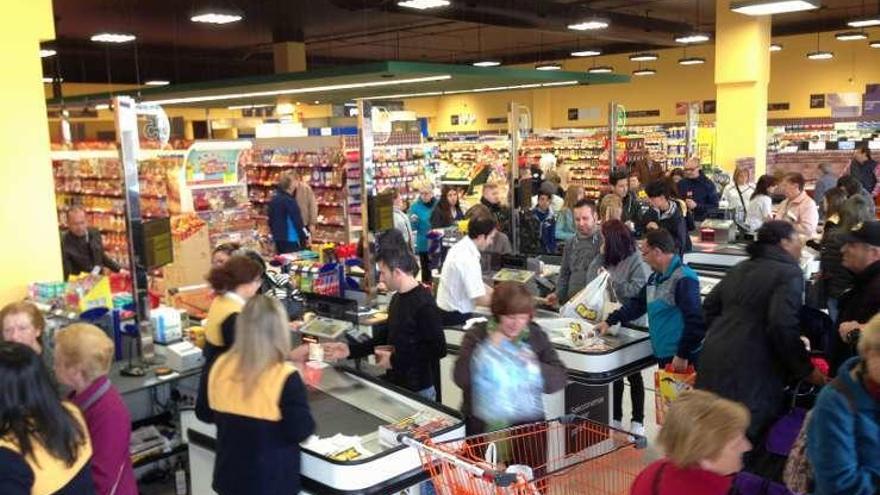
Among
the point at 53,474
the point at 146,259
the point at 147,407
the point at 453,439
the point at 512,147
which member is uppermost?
the point at 512,147

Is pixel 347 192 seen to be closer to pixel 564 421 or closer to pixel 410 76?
pixel 410 76

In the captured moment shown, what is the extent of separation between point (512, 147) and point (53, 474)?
6.31 meters

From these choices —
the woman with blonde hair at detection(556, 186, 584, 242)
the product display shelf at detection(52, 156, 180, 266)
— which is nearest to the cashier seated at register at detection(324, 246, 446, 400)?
the woman with blonde hair at detection(556, 186, 584, 242)

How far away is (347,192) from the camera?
39.7ft

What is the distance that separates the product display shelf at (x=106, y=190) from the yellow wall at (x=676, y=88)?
1616 centimetres

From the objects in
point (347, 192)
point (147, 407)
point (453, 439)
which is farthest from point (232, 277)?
point (347, 192)

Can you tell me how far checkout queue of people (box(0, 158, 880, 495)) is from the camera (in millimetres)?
2668

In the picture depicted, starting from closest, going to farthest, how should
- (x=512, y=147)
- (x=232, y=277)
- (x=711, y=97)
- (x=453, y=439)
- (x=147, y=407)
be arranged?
(x=453, y=439) < (x=232, y=277) < (x=147, y=407) < (x=512, y=147) < (x=711, y=97)

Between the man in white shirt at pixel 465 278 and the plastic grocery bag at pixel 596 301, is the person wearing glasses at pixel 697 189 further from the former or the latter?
the man in white shirt at pixel 465 278

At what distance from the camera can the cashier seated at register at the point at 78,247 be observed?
24.9ft

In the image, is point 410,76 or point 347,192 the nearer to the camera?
point 410,76

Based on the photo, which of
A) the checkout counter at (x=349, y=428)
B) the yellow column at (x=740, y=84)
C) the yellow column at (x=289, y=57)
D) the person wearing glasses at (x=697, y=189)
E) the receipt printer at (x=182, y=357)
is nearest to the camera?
the checkout counter at (x=349, y=428)

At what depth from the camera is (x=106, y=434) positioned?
322 cm

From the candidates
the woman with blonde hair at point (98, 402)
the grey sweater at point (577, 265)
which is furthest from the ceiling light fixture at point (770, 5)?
the woman with blonde hair at point (98, 402)
